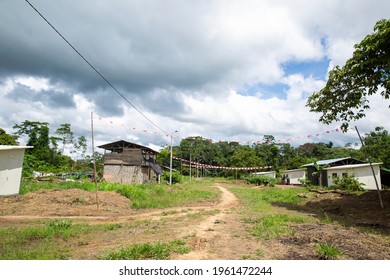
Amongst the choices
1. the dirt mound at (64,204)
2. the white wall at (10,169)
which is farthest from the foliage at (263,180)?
the white wall at (10,169)

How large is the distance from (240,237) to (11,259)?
6.17 meters

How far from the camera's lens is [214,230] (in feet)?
29.3

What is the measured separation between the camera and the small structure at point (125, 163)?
116ft

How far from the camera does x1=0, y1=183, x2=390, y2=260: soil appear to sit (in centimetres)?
634

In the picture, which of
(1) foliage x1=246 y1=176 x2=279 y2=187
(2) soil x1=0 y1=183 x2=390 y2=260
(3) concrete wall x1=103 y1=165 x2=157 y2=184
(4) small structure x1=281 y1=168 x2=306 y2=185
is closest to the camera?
(2) soil x1=0 y1=183 x2=390 y2=260

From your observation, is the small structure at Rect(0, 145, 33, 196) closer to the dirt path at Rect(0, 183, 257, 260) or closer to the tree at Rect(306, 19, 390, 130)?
the dirt path at Rect(0, 183, 257, 260)

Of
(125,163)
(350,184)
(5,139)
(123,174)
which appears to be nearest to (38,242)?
(350,184)

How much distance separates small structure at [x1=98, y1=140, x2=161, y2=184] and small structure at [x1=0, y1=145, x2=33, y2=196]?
15.3 metres

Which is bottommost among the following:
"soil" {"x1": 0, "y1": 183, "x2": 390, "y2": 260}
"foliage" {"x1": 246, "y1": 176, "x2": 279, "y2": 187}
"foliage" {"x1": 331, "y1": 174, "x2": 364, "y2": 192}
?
"soil" {"x1": 0, "y1": 183, "x2": 390, "y2": 260}

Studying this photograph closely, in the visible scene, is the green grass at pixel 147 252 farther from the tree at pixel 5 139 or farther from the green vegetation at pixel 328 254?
the tree at pixel 5 139

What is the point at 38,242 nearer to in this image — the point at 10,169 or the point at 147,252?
the point at 147,252

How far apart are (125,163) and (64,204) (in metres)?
20.1

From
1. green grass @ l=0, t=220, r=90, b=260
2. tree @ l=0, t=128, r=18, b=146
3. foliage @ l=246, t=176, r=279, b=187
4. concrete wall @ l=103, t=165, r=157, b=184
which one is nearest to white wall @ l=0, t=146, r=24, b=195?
green grass @ l=0, t=220, r=90, b=260
